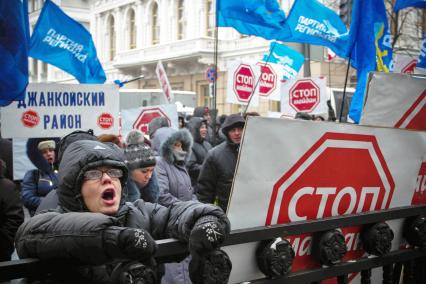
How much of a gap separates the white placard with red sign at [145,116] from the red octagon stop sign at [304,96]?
104 inches

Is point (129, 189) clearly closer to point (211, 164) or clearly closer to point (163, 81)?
point (211, 164)

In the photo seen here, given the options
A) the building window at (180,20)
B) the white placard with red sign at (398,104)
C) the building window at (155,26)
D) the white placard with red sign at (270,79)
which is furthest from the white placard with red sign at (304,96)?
the building window at (155,26)

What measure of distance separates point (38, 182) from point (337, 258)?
3693mm

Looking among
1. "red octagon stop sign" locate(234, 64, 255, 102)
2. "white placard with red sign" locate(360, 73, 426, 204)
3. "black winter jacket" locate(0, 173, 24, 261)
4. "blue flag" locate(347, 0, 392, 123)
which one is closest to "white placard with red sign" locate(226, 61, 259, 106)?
"red octagon stop sign" locate(234, 64, 255, 102)

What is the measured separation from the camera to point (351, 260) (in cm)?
238

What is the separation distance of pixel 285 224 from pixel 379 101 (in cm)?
96

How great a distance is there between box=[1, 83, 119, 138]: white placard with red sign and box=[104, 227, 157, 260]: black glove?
167 inches

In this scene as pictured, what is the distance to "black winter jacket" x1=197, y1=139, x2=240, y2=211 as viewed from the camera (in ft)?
16.8

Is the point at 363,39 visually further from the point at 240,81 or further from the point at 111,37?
the point at 111,37

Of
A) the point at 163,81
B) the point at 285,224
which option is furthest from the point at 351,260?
the point at 163,81

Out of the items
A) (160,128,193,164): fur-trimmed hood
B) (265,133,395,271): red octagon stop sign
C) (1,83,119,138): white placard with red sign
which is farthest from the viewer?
(1,83,119,138): white placard with red sign

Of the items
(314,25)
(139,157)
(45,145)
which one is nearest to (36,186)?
(45,145)

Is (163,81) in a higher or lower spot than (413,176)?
higher

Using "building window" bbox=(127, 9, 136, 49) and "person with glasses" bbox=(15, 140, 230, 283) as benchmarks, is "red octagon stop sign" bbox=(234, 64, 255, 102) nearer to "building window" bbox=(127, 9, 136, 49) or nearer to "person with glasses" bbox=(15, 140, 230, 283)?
"person with glasses" bbox=(15, 140, 230, 283)
